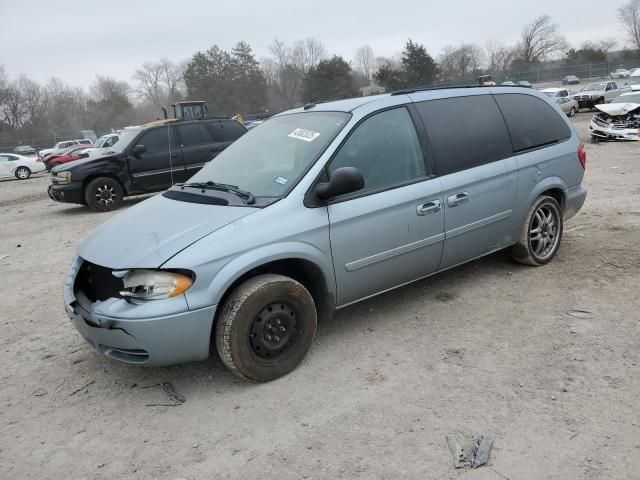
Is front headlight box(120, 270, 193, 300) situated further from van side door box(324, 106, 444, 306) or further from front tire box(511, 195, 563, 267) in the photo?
front tire box(511, 195, 563, 267)

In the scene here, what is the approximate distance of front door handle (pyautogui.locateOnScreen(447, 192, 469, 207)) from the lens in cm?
401

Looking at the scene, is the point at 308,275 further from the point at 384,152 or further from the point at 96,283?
the point at 96,283

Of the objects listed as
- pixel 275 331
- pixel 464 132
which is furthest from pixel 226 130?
pixel 275 331

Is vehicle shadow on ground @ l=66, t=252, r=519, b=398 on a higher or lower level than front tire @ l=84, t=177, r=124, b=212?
lower

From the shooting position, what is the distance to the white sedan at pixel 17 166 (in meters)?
23.4

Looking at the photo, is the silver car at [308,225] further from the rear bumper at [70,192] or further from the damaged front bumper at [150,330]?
the rear bumper at [70,192]

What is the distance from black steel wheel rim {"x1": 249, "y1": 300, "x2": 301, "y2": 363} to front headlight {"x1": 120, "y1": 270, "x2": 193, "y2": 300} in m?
0.52

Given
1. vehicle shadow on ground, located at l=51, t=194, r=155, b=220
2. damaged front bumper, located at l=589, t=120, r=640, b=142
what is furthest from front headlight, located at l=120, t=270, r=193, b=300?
damaged front bumper, located at l=589, t=120, r=640, b=142

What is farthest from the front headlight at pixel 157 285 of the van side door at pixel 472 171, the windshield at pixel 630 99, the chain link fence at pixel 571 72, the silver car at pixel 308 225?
the chain link fence at pixel 571 72

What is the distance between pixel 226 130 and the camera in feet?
→ 38.4

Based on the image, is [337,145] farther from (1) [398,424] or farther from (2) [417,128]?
(1) [398,424]

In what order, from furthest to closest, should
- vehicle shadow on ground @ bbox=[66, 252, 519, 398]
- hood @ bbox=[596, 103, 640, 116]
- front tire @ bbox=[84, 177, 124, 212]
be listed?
hood @ bbox=[596, 103, 640, 116], front tire @ bbox=[84, 177, 124, 212], vehicle shadow on ground @ bbox=[66, 252, 519, 398]

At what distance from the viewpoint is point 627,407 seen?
2.80m

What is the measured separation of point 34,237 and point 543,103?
8.07m
